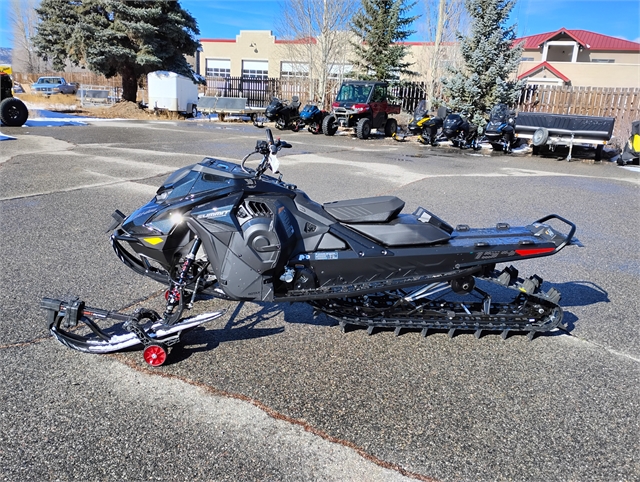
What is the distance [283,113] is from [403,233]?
1982cm

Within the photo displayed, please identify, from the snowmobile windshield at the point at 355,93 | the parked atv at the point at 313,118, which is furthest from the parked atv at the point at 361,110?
the parked atv at the point at 313,118

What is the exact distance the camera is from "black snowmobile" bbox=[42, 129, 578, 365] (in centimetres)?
335

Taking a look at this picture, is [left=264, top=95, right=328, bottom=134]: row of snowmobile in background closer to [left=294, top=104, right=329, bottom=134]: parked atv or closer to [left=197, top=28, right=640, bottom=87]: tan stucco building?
[left=294, top=104, right=329, bottom=134]: parked atv

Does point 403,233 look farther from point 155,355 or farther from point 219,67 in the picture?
point 219,67

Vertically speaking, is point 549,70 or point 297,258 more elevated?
point 549,70

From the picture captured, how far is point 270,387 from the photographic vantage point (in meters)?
3.12

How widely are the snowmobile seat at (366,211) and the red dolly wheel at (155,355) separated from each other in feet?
4.90

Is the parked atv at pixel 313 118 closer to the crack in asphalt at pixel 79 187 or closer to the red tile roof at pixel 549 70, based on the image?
the crack in asphalt at pixel 79 187

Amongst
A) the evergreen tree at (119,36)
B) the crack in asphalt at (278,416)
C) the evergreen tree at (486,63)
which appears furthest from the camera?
the evergreen tree at (119,36)

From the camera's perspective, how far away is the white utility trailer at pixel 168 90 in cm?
2700

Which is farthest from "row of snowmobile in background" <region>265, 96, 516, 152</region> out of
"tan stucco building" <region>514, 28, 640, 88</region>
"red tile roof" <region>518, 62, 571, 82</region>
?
"tan stucco building" <region>514, 28, 640, 88</region>

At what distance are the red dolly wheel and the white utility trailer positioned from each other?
86.0 ft

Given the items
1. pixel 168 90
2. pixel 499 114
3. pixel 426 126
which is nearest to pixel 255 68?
pixel 168 90

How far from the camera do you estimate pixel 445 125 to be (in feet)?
61.0
